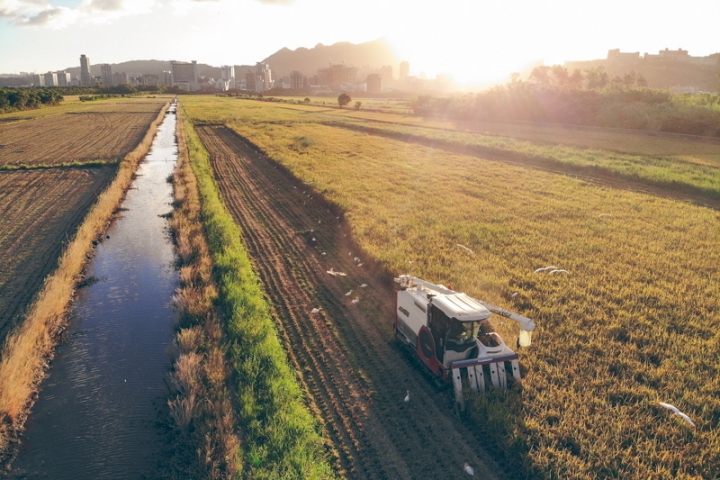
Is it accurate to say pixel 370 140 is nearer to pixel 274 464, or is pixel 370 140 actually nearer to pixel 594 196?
pixel 594 196

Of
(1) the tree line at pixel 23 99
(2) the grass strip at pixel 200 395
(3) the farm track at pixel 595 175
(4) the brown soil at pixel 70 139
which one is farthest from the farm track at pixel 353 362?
(1) the tree line at pixel 23 99

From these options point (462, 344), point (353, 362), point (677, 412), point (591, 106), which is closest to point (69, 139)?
point (353, 362)

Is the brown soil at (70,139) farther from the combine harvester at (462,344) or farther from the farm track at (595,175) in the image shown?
the combine harvester at (462,344)

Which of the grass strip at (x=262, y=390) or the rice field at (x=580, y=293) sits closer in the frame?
the grass strip at (x=262, y=390)

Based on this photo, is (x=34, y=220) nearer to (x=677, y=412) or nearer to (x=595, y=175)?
(x=677, y=412)

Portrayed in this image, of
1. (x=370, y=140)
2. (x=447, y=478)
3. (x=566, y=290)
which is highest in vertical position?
(x=370, y=140)

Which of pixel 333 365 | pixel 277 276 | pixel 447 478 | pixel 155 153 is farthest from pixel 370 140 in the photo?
pixel 447 478
